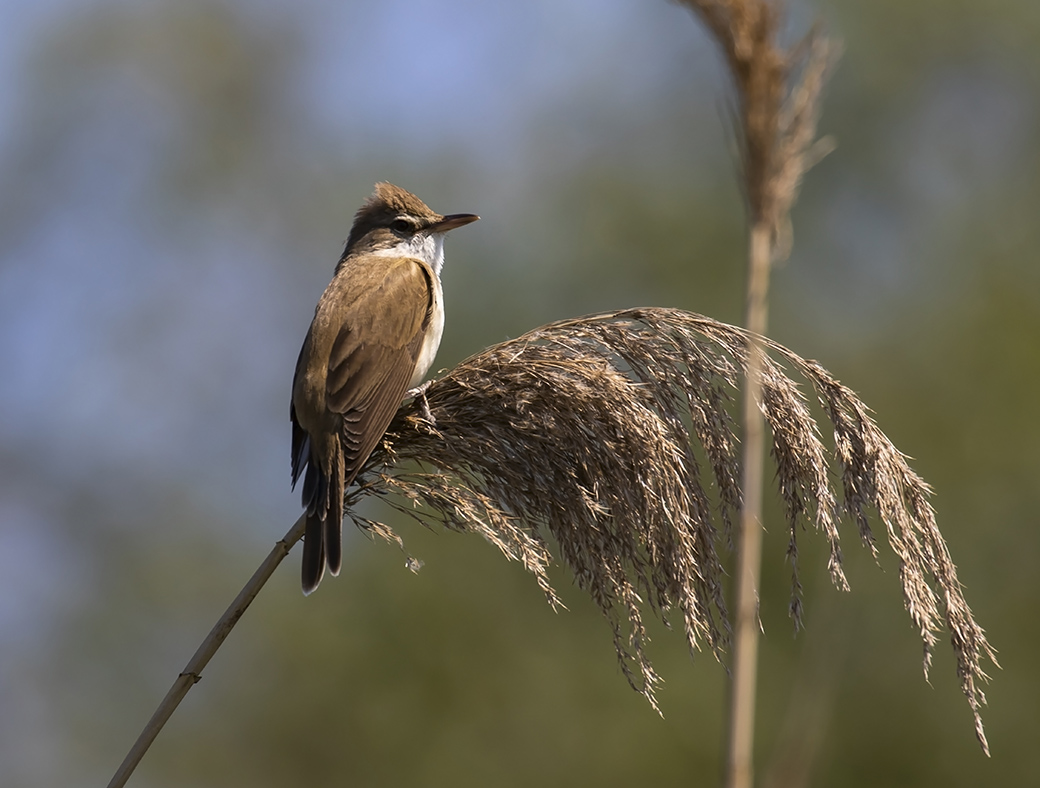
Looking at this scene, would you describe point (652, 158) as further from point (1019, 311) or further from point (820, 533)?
point (820, 533)

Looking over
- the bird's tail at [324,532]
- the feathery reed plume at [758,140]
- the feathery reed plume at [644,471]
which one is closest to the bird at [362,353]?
the bird's tail at [324,532]

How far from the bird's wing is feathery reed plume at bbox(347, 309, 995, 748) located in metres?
0.43

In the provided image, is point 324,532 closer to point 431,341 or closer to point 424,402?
point 424,402

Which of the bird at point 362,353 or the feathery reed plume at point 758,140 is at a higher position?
the feathery reed plume at point 758,140

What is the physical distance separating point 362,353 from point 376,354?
0.05m

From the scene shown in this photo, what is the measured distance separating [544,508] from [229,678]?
10214 mm

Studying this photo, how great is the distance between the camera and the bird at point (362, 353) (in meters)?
3.52

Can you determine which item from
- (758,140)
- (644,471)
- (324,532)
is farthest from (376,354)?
(758,140)

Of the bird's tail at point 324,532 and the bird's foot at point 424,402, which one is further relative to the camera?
the bird's tail at point 324,532

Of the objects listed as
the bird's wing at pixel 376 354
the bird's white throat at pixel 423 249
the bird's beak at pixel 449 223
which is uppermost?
the bird's beak at pixel 449 223

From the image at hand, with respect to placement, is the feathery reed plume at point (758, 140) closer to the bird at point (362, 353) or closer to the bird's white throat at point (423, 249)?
the bird at point (362, 353)

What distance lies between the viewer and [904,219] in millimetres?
12367

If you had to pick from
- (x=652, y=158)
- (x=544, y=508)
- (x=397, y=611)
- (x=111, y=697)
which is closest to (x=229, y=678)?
(x=111, y=697)

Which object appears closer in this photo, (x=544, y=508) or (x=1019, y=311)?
(x=544, y=508)
